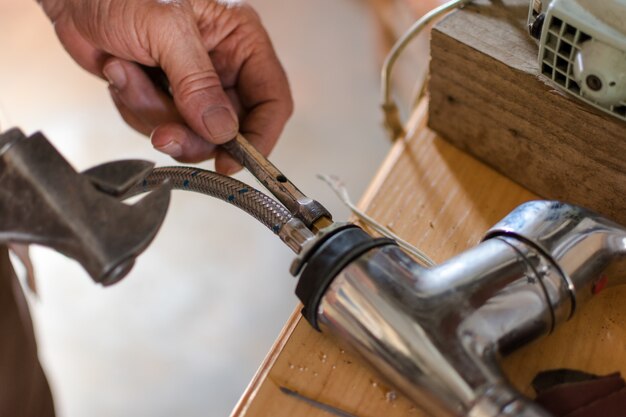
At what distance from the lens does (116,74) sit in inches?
28.1

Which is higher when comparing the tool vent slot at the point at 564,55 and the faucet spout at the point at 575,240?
the tool vent slot at the point at 564,55

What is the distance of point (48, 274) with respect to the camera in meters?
1.32

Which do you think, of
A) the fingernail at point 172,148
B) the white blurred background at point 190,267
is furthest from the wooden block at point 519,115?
the white blurred background at point 190,267

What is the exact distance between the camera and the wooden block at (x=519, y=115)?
0.51m

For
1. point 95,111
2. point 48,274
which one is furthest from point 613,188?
point 95,111

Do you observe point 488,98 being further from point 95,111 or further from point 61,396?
point 95,111

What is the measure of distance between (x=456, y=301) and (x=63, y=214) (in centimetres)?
26

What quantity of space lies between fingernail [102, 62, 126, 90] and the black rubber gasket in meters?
0.39

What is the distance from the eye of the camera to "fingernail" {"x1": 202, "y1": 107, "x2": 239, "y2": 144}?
0.61 m

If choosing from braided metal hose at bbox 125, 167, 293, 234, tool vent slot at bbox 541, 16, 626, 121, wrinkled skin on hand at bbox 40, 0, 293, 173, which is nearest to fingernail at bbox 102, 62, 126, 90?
wrinkled skin on hand at bbox 40, 0, 293, 173

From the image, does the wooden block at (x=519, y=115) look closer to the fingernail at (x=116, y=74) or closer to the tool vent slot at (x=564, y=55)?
the tool vent slot at (x=564, y=55)

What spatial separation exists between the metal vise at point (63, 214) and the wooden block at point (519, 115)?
310mm

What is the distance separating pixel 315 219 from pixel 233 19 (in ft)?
1.09

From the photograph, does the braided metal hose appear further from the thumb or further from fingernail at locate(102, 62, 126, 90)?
fingernail at locate(102, 62, 126, 90)
